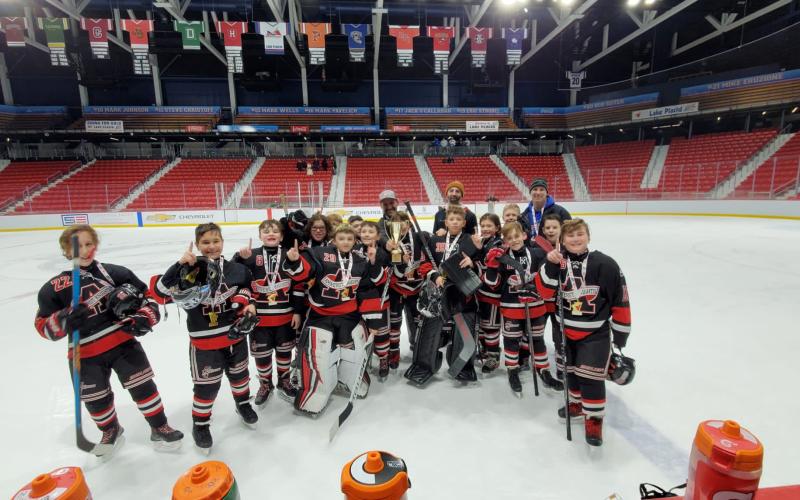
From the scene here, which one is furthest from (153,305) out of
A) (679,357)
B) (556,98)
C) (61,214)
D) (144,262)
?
(556,98)

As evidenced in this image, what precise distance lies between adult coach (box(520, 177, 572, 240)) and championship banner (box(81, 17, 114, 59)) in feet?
59.4

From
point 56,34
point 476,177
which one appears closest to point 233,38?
point 56,34

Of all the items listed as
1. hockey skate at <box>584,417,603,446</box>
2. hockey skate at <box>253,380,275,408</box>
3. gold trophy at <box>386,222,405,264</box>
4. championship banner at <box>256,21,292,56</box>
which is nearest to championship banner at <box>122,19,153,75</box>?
championship banner at <box>256,21,292,56</box>

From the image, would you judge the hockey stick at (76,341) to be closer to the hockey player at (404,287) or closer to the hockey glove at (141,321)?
the hockey glove at (141,321)

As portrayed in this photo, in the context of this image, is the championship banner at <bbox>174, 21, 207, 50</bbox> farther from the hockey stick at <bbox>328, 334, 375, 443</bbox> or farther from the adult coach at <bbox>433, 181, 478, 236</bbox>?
the hockey stick at <bbox>328, 334, 375, 443</bbox>

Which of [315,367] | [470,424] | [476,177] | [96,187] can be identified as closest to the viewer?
[470,424]

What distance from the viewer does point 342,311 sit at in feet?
9.73

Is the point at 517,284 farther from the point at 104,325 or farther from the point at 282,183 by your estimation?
the point at 282,183

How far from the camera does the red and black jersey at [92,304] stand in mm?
2186

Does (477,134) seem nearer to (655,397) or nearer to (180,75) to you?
(180,75)

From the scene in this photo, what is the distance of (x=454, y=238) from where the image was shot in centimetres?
338

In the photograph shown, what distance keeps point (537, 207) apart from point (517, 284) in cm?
168

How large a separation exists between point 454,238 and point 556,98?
26997 millimetres

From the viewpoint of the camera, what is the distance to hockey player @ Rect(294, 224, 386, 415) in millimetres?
2836
